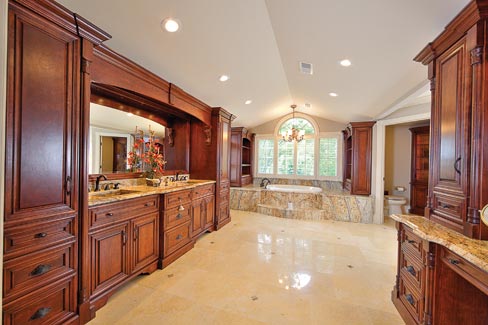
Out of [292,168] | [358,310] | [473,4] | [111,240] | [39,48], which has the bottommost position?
[358,310]

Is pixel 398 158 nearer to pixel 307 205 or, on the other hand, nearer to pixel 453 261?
pixel 307 205

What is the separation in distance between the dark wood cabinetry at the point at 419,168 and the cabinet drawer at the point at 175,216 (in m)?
5.40

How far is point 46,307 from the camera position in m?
1.49

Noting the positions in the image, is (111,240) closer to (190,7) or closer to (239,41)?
(190,7)

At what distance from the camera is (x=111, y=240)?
2.02 metres

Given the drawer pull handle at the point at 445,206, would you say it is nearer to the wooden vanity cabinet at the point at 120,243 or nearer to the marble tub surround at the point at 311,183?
the wooden vanity cabinet at the point at 120,243

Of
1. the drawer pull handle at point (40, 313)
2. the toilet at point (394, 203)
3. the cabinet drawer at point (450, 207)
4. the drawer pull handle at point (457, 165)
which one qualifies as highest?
the drawer pull handle at point (457, 165)

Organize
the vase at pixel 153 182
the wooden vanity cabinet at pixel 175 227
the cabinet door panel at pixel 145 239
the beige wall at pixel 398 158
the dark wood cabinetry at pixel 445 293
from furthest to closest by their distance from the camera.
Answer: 1. the beige wall at pixel 398 158
2. the vase at pixel 153 182
3. the wooden vanity cabinet at pixel 175 227
4. the cabinet door panel at pixel 145 239
5. the dark wood cabinetry at pixel 445 293

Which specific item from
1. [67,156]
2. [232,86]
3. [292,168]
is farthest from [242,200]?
[67,156]

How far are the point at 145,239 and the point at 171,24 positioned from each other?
7.69 feet

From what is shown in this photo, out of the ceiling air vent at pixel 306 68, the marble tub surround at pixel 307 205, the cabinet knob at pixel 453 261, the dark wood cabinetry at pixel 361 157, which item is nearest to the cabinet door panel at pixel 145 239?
the cabinet knob at pixel 453 261

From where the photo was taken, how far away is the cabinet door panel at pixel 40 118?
4.35ft

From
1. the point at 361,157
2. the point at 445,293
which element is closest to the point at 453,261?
the point at 445,293

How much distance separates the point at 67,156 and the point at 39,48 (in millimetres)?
758
